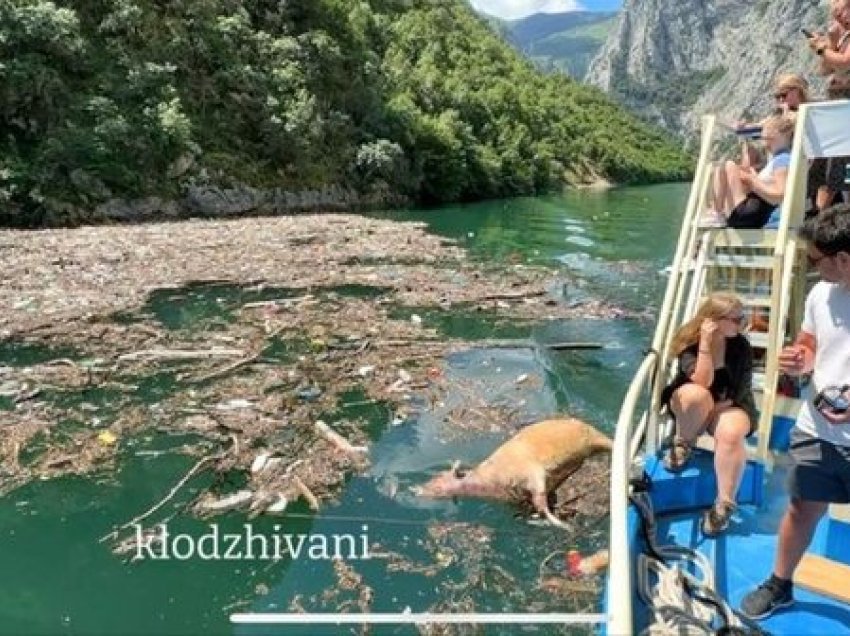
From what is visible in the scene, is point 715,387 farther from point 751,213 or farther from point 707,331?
point 751,213

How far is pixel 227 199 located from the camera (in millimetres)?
33562

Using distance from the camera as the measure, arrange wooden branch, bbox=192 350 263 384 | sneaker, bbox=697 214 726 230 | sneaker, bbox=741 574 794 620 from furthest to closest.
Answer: wooden branch, bbox=192 350 263 384 < sneaker, bbox=697 214 726 230 < sneaker, bbox=741 574 794 620

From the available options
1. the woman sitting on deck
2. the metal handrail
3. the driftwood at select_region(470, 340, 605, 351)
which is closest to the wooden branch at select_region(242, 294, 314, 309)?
the driftwood at select_region(470, 340, 605, 351)

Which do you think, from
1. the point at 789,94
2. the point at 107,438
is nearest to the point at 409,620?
the point at 107,438

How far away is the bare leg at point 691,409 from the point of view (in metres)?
4.80

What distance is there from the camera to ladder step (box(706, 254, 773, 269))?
5496 mm

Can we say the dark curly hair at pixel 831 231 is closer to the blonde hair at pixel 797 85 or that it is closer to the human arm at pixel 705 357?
the human arm at pixel 705 357

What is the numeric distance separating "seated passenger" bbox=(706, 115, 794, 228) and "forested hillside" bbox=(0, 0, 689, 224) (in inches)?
935

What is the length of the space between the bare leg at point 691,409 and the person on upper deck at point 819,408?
3.92 feet

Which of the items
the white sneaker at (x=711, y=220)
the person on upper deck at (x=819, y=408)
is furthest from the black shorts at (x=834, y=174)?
the person on upper deck at (x=819, y=408)

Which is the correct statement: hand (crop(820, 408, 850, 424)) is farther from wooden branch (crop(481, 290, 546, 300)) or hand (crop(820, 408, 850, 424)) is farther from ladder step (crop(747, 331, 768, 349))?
wooden branch (crop(481, 290, 546, 300))

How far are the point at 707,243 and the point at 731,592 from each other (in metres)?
2.58

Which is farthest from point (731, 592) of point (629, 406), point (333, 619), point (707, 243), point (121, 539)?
point (121, 539)

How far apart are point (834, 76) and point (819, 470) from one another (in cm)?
395
